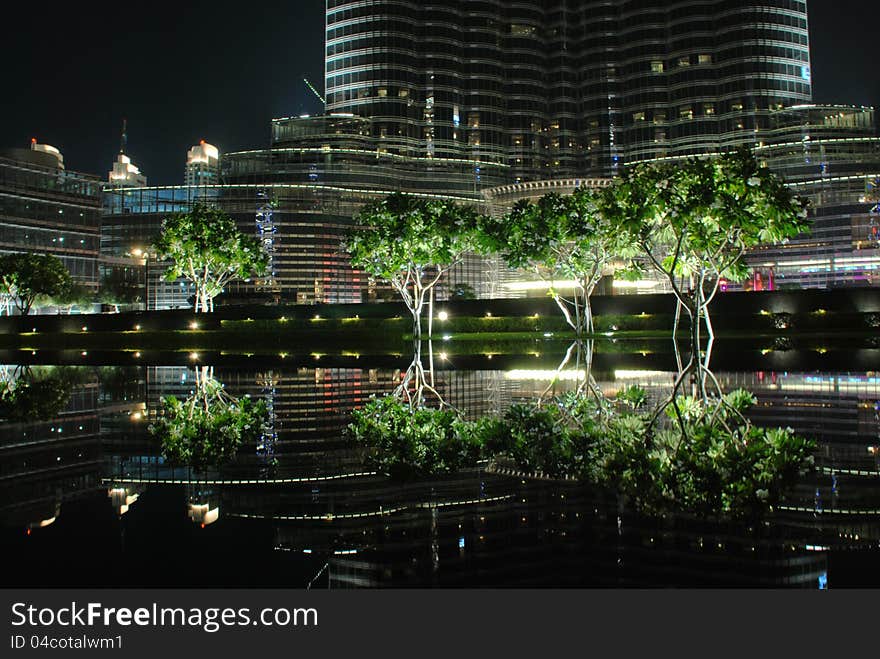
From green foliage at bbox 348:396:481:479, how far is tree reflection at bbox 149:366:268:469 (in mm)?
2575

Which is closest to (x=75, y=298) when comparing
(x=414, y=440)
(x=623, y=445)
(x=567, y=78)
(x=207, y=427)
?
(x=567, y=78)

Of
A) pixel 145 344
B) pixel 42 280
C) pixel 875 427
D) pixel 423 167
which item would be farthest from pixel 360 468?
pixel 423 167

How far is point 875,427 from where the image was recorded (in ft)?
57.9

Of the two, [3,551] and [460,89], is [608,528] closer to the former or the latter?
[3,551]

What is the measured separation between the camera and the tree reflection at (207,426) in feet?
49.1

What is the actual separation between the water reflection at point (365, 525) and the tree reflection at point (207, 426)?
46cm

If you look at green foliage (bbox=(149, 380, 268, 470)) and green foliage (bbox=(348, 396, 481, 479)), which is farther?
green foliage (bbox=(149, 380, 268, 470))

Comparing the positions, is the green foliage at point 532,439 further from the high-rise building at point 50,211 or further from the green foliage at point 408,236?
the high-rise building at point 50,211

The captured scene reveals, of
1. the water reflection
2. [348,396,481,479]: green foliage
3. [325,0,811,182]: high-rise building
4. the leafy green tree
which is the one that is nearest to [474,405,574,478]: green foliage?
[348,396,481,479]: green foliage

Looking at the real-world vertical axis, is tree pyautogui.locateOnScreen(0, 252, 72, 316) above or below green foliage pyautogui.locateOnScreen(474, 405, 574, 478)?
above

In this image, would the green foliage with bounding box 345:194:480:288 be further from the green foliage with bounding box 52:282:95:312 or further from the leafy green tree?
the green foliage with bounding box 52:282:95:312

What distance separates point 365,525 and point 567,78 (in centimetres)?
19177

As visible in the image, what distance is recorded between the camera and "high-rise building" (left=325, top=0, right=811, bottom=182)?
167 m

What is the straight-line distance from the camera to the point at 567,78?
615 feet
